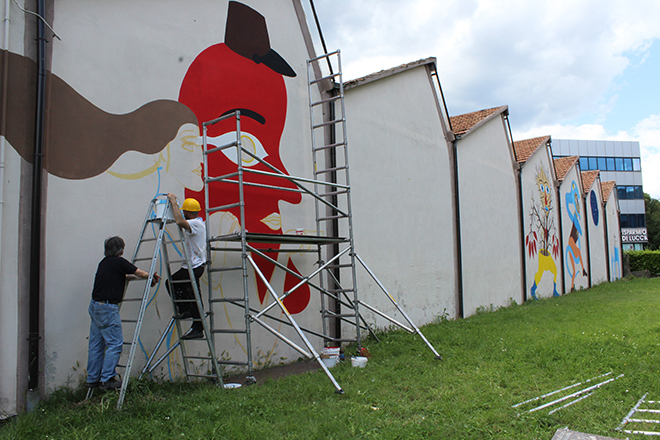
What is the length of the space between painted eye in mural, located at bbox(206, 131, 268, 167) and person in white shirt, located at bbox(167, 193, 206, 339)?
111 centimetres

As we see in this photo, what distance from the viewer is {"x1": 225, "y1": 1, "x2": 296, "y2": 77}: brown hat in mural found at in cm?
697

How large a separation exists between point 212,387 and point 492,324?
6.52 m

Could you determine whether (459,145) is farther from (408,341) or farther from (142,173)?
(142,173)

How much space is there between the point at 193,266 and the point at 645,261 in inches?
1390

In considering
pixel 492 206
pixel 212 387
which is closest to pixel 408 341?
pixel 212 387

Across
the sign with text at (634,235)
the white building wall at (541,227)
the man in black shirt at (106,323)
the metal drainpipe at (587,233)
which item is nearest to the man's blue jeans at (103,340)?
the man in black shirt at (106,323)

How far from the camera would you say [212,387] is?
5.30 meters

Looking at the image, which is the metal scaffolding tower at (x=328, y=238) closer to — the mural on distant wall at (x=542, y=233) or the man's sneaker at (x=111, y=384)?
the man's sneaker at (x=111, y=384)

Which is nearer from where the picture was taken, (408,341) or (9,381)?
(9,381)

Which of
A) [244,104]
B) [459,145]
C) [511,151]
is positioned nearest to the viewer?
[244,104]

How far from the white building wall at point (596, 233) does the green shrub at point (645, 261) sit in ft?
26.3

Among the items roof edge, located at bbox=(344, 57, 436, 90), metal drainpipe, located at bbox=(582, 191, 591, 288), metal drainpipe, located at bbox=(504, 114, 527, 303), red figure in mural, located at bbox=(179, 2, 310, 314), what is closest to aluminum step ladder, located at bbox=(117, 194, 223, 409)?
red figure in mural, located at bbox=(179, 2, 310, 314)

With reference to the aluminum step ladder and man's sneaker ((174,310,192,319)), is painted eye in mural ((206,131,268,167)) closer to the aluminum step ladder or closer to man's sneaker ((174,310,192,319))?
the aluminum step ladder

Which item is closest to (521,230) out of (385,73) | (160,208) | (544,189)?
(544,189)
